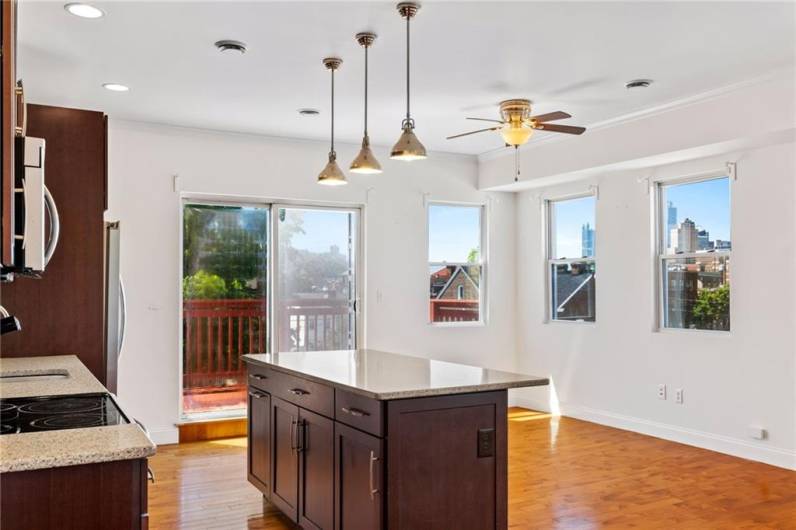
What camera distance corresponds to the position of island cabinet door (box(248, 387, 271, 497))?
3.83 meters

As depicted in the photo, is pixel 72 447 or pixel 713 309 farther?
pixel 713 309

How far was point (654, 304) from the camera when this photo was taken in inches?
231

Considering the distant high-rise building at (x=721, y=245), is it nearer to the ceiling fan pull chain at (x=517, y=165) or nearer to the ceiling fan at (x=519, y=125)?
the ceiling fan at (x=519, y=125)

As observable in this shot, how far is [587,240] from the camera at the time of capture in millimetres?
6652

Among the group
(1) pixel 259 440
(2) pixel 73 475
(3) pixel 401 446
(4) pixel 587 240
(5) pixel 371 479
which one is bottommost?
(1) pixel 259 440

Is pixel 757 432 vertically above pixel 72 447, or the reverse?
pixel 72 447

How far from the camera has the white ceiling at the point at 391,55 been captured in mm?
3373

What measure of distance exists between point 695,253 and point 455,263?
2.44 m

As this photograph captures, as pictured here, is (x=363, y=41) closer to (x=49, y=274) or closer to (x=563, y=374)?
(x=49, y=274)

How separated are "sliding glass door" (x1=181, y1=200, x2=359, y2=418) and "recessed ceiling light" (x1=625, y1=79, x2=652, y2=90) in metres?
2.92

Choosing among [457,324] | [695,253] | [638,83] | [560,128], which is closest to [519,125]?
[560,128]

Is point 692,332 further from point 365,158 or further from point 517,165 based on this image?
point 365,158

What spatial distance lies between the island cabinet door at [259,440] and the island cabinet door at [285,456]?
0.26ft

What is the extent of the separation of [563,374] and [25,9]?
17.8ft
